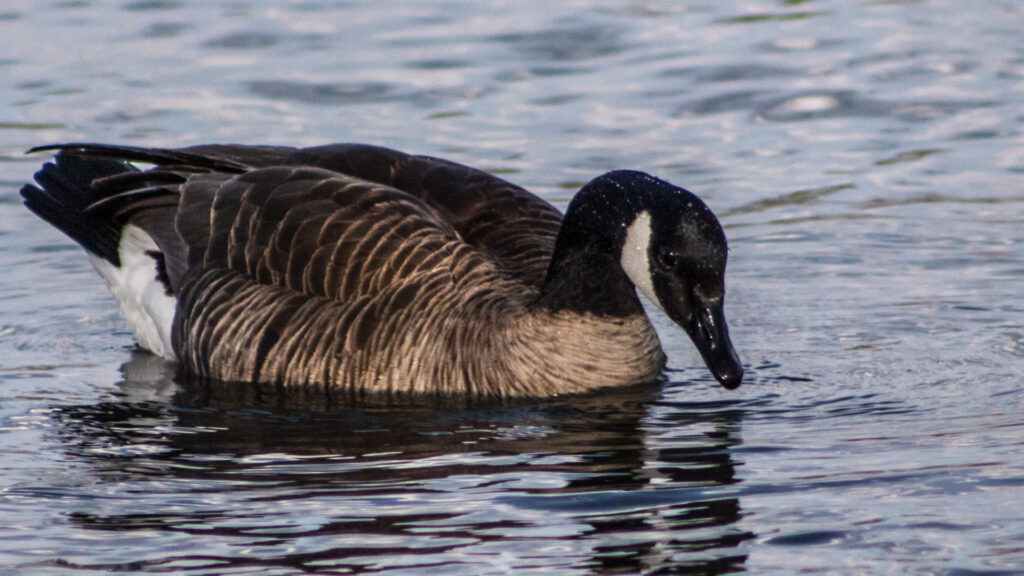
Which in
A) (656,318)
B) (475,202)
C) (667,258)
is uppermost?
(475,202)

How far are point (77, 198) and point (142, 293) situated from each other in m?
0.89

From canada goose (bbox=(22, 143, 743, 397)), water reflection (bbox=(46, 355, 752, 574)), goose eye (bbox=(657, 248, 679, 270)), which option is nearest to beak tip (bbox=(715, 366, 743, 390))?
canada goose (bbox=(22, 143, 743, 397))

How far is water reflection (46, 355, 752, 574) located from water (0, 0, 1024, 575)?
2cm

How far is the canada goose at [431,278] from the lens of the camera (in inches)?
354

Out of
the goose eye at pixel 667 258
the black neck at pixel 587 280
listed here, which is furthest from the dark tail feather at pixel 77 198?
the goose eye at pixel 667 258

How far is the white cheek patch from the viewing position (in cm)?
891

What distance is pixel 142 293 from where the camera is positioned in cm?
1070

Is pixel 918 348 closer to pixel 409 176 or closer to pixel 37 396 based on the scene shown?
pixel 409 176

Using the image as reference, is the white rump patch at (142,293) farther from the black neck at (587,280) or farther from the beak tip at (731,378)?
the beak tip at (731,378)

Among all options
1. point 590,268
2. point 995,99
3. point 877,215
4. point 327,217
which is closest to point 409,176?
point 327,217

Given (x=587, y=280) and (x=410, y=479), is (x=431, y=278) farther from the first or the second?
(x=410, y=479)

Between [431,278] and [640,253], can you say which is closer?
[640,253]

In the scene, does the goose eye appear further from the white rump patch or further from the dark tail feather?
the dark tail feather

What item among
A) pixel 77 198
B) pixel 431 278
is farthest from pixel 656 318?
pixel 77 198
